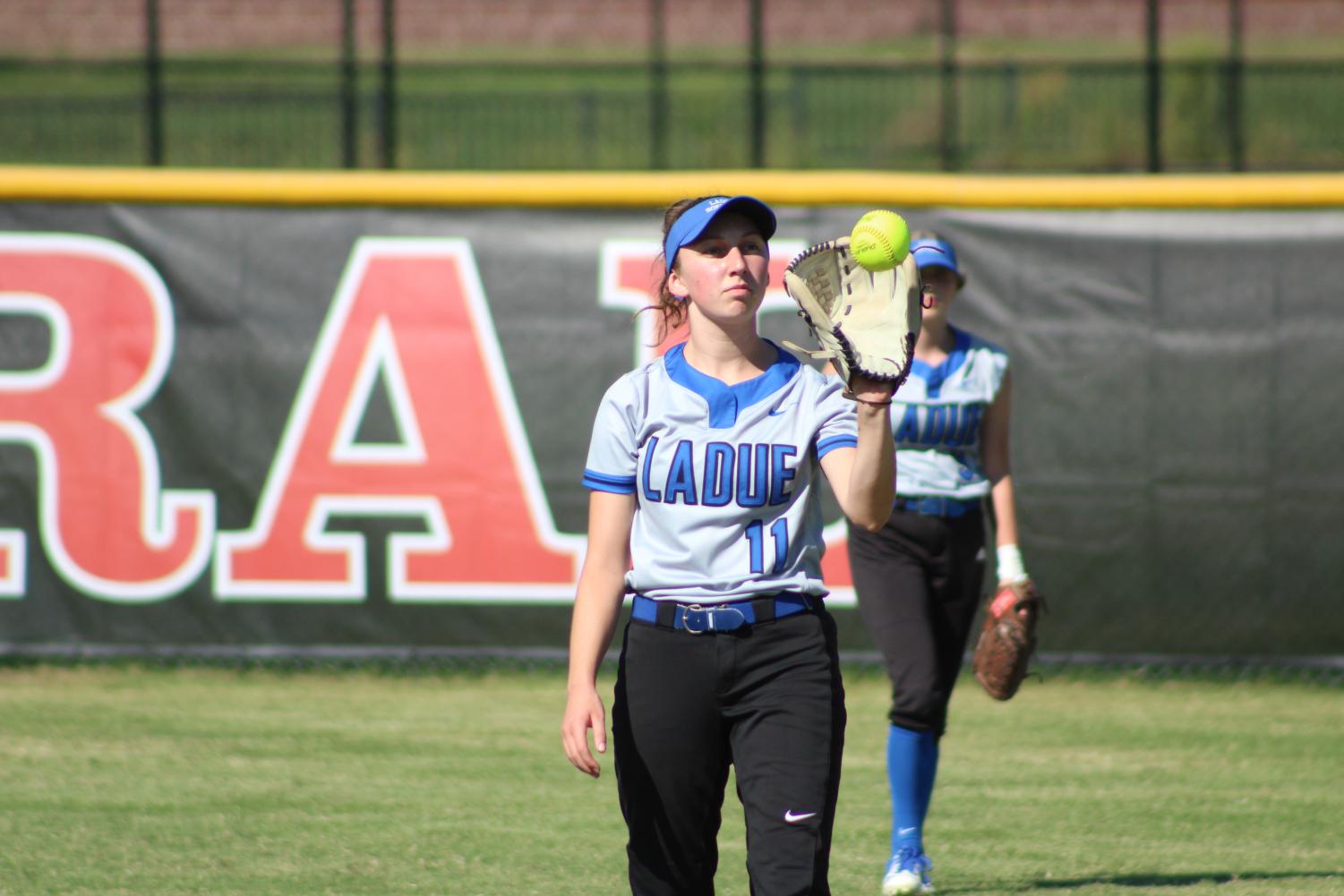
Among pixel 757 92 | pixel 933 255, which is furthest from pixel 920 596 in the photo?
pixel 757 92

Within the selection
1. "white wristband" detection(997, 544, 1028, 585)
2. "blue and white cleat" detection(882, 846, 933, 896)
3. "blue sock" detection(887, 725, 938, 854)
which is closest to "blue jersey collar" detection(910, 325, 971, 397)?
"white wristband" detection(997, 544, 1028, 585)

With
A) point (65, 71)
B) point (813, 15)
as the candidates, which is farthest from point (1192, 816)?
point (65, 71)

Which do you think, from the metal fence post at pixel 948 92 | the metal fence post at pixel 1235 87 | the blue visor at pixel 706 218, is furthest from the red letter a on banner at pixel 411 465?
the metal fence post at pixel 1235 87

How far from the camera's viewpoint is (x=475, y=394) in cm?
813

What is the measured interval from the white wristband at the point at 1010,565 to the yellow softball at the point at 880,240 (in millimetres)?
2361

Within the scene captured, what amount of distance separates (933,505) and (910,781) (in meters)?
0.83

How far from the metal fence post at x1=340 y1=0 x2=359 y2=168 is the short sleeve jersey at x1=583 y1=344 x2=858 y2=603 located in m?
Result: 8.02

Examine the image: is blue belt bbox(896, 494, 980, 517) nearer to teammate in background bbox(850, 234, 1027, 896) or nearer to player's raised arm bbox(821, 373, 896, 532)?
teammate in background bbox(850, 234, 1027, 896)

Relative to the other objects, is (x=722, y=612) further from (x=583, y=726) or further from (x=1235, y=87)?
(x=1235, y=87)

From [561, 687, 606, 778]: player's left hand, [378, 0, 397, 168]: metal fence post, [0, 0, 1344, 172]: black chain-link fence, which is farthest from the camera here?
[0, 0, 1344, 172]: black chain-link fence

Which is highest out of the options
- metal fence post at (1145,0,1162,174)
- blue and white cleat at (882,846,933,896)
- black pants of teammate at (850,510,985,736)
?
metal fence post at (1145,0,1162,174)

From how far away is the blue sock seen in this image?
16.4 ft

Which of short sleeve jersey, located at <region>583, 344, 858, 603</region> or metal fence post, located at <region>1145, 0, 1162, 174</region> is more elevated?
metal fence post, located at <region>1145, 0, 1162, 174</region>

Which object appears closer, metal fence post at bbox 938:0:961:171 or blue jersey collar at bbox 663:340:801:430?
Result: blue jersey collar at bbox 663:340:801:430
